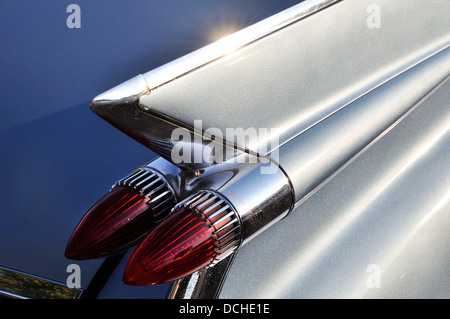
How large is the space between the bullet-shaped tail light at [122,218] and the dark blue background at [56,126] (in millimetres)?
266

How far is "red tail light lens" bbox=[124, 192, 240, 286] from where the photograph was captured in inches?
23.0

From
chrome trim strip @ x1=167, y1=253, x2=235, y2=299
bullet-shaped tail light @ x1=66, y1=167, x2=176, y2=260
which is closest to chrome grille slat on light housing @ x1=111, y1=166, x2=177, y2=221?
bullet-shaped tail light @ x1=66, y1=167, x2=176, y2=260

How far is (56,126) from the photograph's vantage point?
39.1 inches

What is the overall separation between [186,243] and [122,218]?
0.14m

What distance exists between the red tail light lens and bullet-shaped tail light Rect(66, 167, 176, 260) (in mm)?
77

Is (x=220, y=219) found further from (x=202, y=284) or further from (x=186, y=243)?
(x=202, y=284)

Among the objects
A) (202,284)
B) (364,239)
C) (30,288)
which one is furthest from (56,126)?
(364,239)

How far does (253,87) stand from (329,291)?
36 cm

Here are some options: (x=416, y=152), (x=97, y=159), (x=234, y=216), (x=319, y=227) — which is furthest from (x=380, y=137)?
(x=97, y=159)

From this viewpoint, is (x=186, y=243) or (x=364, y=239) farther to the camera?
(x=364, y=239)

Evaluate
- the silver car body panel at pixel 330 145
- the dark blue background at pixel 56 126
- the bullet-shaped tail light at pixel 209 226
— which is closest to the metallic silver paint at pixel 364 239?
the silver car body panel at pixel 330 145

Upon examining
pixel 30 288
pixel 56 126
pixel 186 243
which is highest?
pixel 56 126

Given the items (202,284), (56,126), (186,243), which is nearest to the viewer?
(186,243)
